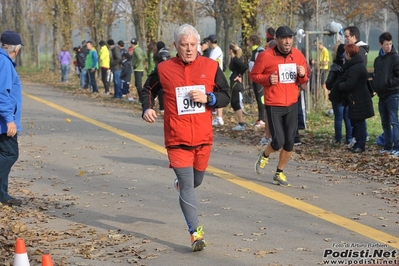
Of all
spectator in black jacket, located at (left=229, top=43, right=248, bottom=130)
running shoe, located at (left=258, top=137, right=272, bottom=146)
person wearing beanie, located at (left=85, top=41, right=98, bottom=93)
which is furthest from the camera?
person wearing beanie, located at (left=85, top=41, right=98, bottom=93)

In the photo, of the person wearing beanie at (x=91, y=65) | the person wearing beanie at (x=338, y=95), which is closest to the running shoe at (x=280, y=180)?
the person wearing beanie at (x=338, y=95)

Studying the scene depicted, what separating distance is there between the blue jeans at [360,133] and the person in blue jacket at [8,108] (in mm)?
6108

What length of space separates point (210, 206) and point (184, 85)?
2221 mm

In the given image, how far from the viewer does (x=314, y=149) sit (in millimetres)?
14172

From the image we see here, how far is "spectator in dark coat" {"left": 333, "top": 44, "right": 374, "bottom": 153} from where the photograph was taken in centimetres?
1345

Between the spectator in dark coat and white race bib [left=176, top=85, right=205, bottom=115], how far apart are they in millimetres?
6444

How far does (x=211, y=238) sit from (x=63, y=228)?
1.64 m

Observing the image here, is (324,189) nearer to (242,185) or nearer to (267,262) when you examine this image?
(242,185)

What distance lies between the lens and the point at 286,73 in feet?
35.4

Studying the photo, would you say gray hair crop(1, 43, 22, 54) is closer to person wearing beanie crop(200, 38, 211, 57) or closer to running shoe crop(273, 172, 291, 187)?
running shoe crop(273, 172, 291, 187)

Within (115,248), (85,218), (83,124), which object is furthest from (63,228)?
(83,124)

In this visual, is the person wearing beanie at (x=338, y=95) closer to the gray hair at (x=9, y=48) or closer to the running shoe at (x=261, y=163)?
the running shoe at (x=261, y=163)

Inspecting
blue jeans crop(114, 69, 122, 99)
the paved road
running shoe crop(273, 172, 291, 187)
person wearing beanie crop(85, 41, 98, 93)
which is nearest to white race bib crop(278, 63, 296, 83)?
running shoe crop(273, 172, 291, 187)

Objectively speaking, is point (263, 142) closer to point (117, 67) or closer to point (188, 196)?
point (188, 196)
